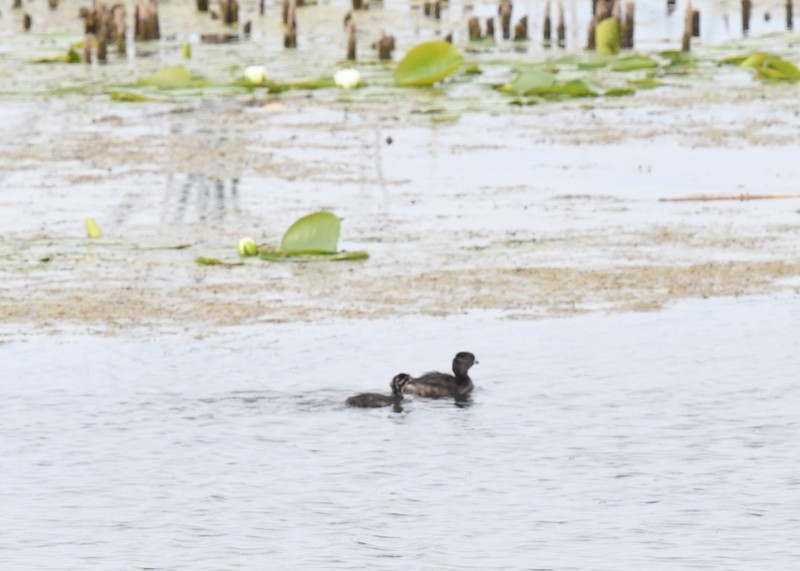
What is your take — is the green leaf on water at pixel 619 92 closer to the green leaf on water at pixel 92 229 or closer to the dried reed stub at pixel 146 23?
the dried reed stub at pixel 146 23

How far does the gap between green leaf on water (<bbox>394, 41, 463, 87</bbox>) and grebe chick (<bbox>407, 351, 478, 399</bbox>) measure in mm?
11595

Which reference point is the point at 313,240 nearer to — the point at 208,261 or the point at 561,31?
the point at 208,261

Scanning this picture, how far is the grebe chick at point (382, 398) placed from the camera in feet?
28.5

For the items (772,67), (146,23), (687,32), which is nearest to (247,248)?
(772,67)

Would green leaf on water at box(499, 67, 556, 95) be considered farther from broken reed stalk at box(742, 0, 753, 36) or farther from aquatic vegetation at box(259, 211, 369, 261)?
aquatic vegetation at box(259, 211, 369, 261)

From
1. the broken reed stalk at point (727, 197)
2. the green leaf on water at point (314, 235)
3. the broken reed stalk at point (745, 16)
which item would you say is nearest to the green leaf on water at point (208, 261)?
the green leaf on water at point (314, 235)

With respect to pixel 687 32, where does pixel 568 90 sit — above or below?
below

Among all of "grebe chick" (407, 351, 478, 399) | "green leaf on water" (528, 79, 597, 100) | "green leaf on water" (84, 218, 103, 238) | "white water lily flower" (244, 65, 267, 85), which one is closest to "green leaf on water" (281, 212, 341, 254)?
"green leaf on water" (84, 218, 103, 238)

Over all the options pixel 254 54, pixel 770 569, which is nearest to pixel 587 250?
pixel 770 569

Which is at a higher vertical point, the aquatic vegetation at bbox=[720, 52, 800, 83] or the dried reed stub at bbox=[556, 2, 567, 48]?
the dried reed stub at bbox=[556, 2, 567, 48]

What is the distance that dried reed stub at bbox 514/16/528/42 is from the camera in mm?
24562

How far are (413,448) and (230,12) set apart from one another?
19.2 m

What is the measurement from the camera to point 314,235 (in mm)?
11812

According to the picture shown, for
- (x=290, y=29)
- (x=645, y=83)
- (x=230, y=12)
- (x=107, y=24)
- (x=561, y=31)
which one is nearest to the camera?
(x=645, y=83)
